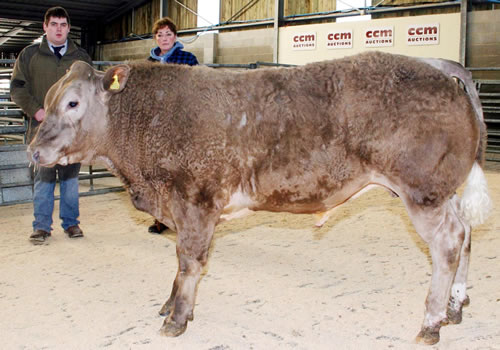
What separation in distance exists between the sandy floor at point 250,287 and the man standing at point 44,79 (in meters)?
0.23

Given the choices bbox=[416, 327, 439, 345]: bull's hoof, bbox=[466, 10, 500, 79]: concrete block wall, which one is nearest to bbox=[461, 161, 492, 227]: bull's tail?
bbox=[416, 327, 439, 345]: bull's hoof

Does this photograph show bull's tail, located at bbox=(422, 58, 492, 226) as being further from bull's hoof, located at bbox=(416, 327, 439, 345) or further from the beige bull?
bull's hoof, located at bbox=(416, 327, 439, 345)

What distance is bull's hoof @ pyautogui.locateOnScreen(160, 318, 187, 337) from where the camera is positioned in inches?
111

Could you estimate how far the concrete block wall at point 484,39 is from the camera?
11.2 m

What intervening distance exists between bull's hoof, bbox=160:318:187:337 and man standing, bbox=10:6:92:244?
7.17ft

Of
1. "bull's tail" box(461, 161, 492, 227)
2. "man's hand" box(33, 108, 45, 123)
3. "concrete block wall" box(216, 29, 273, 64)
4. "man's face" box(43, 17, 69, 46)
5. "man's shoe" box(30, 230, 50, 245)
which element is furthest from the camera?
"concrete block wall" box(216, 29, 273, 64)

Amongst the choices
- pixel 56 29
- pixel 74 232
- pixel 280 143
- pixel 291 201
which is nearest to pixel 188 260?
pixel 291 201

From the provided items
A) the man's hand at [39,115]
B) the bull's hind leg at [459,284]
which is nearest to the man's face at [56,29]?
the man's hand at [39,115]

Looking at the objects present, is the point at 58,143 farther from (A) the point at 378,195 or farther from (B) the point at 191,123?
(A) the point at 378,195

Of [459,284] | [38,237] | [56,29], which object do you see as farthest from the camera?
[38,237]

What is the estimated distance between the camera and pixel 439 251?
2715mm

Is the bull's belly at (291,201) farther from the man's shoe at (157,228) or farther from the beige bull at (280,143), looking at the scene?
the man's shoe at (157,228)

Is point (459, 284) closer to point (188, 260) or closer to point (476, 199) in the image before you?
point (476, 199)

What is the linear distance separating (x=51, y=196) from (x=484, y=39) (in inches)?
391
